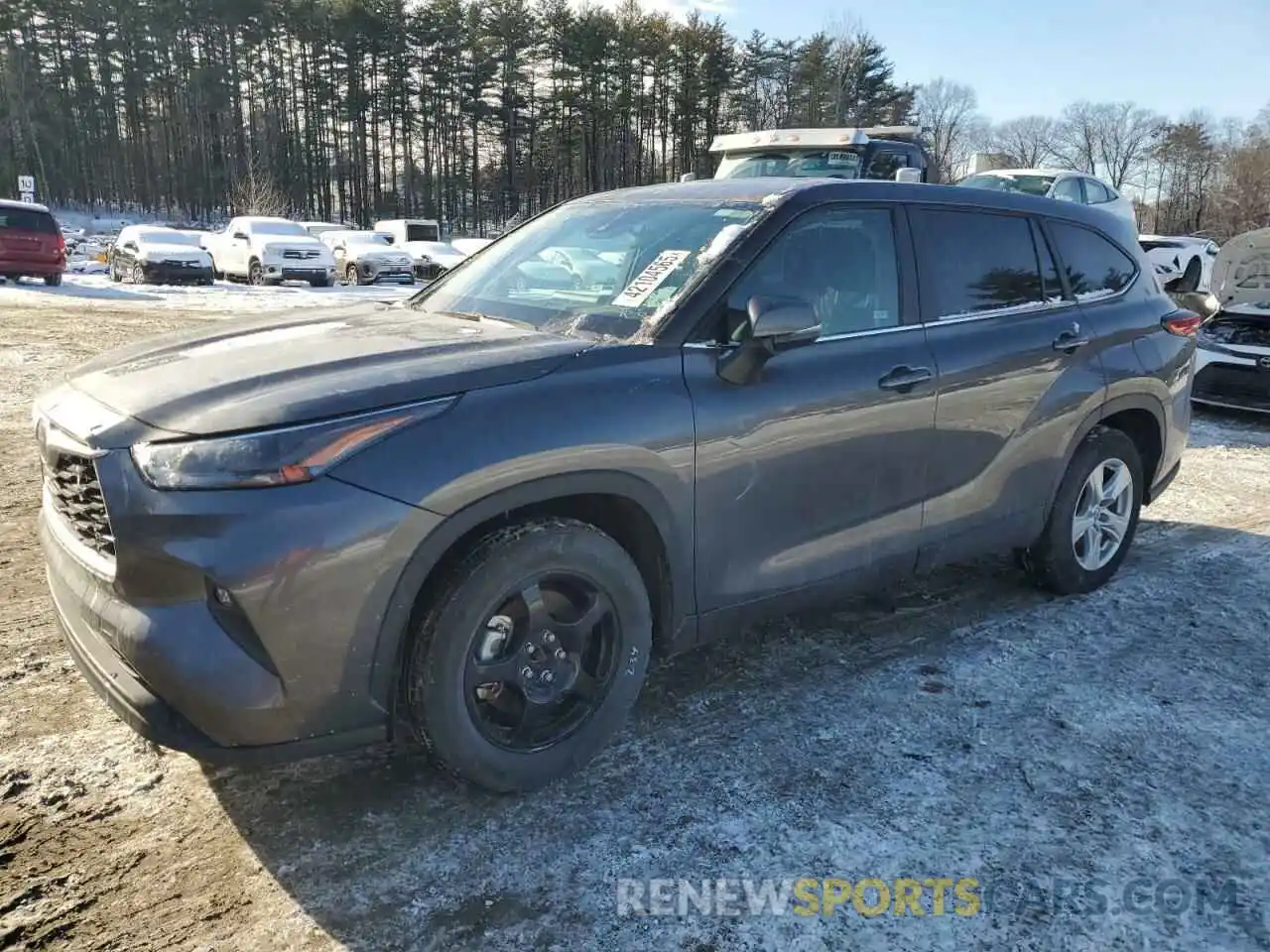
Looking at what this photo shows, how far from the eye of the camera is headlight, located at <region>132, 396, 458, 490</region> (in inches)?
89.4

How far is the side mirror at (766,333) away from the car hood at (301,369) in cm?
51

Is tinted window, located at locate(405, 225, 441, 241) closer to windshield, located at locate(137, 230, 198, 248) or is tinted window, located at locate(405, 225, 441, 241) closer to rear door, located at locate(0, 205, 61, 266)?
windshield, located at locate(137, 230, 198, 248)

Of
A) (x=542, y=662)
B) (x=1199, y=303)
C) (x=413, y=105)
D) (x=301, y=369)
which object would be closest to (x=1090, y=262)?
(x=1199, y=303)

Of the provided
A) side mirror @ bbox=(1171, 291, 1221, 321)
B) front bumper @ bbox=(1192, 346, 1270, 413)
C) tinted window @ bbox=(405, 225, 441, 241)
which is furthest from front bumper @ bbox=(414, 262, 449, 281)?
side mirror @ bbox=(1171, 291, 1221, 321)

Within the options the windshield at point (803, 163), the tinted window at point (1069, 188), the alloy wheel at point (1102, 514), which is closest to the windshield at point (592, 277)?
the alloy wheel at point (1102, 514)

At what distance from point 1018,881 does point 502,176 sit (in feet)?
234

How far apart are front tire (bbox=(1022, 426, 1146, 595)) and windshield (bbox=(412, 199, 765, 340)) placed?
2165 millimetres

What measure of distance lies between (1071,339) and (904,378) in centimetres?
118

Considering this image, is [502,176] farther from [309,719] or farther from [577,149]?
[309,719]

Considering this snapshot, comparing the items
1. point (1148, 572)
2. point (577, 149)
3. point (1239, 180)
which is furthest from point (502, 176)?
point (1148, 572)

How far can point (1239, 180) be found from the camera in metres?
56.8

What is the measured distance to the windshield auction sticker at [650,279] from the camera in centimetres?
321

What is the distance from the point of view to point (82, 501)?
2574 millimetres

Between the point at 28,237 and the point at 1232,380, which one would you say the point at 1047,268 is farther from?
the point at 28,237
